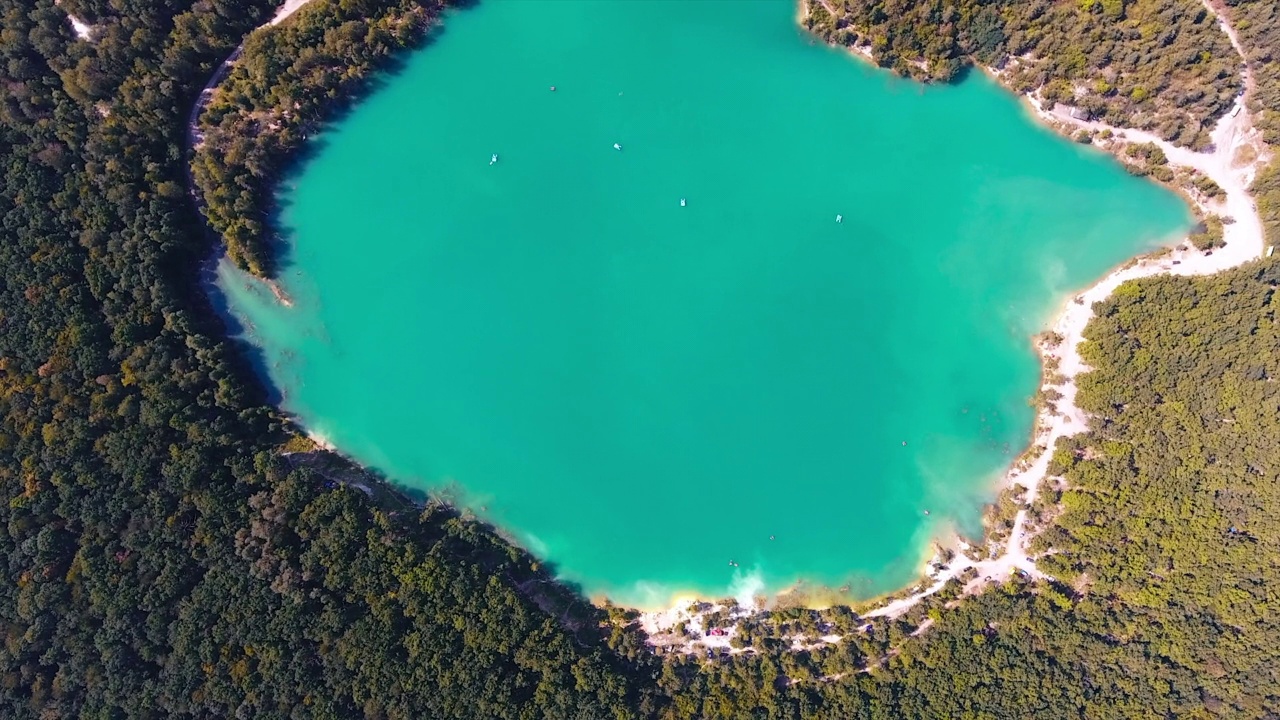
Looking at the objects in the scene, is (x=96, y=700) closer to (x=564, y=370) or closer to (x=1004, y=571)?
(x=564, y=370)

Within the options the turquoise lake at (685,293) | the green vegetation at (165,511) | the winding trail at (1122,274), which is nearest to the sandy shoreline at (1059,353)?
the winding trail at (1122,274)

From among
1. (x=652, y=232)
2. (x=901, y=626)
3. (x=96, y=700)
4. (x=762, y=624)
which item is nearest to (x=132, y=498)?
(x=96, y=700)

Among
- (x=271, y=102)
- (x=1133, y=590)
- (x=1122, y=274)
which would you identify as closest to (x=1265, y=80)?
(x=1122, y=274)

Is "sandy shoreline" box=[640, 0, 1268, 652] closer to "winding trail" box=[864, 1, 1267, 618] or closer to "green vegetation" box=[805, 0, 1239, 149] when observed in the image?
"winding trail" box=[864, 1, 1267, 618]

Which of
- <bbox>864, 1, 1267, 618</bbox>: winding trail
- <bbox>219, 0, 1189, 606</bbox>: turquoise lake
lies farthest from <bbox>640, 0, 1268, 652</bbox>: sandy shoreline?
<bbox>219, 0, 1189, 606</bbox>: turquoise lake

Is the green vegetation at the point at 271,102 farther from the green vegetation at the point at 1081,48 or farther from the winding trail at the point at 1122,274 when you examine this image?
the winding trail at the point at 1122,274

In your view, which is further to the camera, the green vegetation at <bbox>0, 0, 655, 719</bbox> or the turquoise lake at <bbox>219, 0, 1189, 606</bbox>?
the turquoise lake at <bbox>219, 0, 1189, 606</bbox>

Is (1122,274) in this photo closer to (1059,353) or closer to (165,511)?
(1059,353)
